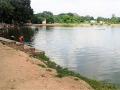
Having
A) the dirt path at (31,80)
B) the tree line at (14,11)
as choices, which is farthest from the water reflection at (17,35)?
the dirt path at (31,80)

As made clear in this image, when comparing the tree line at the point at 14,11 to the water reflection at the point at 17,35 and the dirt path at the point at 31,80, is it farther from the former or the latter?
the dirt path at the point at 31,80

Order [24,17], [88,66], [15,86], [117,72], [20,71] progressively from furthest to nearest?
[24,17], [88,66], [117,72], [20,71], [15,86]

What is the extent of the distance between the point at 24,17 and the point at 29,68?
146 metres

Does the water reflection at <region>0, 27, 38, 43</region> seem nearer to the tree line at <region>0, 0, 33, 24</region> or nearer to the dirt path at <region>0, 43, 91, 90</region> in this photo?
the tree line at <region>0, 0, 33, 24</region>

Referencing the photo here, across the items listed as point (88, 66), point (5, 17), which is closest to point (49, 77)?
point (88, 66)

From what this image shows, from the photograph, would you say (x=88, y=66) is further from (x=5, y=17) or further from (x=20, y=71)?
(x=5, y=17)

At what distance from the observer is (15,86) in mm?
15523

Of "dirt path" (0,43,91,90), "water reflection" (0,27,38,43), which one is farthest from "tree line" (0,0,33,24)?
"dirt path" (0,43,91,90)

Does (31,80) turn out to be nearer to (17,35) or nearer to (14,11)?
(17,35)

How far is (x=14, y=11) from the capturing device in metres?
154

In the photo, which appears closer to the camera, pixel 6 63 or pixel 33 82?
pixel 33 82

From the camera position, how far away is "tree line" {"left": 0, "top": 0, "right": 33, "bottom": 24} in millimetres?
136625

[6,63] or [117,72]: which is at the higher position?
[6,63]

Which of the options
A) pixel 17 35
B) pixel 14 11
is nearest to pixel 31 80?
pixel 17 35
